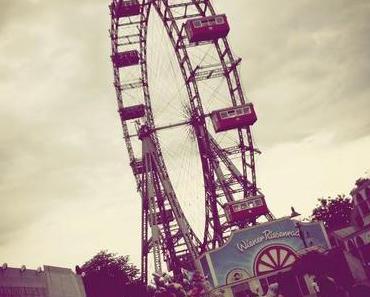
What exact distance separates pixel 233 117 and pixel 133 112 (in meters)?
9.01

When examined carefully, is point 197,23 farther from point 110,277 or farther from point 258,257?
point 110,277

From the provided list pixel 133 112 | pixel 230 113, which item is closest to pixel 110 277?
pixel 133 112

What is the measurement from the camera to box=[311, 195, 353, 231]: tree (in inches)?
2891

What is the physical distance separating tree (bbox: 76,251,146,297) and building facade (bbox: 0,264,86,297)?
19392 mm

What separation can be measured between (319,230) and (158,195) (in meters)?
11.8

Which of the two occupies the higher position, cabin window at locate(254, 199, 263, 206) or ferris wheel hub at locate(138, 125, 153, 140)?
ferris wheel hub at locate(138, 125, 153, 140)

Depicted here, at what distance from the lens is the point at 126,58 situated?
107 ft

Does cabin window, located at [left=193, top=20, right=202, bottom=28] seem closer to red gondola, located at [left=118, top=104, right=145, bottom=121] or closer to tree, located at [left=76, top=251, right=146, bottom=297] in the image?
red gondola, located at [left=118, top=104, right=145, bottom=121]

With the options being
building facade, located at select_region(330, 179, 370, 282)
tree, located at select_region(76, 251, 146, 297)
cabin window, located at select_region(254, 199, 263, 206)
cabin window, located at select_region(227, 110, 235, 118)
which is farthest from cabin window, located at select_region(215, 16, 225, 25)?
tree, located at select_region(76, 251, 146, 297)

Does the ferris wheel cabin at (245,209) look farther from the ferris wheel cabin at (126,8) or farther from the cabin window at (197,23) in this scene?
the ferris wheel cabin at (126,8)

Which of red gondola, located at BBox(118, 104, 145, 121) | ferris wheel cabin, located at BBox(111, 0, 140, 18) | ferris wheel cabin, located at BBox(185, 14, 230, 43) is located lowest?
red gondola, located at BBox(118, 104, 145, 121)

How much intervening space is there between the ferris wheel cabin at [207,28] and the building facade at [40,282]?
1631 cm

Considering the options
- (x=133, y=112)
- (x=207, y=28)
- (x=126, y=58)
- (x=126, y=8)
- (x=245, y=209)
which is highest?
(x=126, y=8)

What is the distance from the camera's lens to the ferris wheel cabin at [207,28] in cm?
2689
